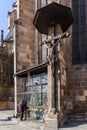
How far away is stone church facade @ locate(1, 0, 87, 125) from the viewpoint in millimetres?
14297

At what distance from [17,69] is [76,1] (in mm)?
5716

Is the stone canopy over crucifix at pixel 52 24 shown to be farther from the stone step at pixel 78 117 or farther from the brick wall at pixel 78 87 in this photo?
the brick wall at pixel 78 87

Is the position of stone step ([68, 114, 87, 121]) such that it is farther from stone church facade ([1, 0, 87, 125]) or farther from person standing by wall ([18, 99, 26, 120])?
person standing by wall ([18, 99, 26, 120])

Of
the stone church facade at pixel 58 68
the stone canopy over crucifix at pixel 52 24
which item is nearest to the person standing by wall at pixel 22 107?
the stone church facade at pixel 58 68

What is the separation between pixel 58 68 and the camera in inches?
539

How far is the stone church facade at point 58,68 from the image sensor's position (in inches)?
563

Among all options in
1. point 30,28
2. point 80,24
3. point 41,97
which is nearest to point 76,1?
point 80,24

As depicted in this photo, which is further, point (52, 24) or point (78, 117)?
point (78, 117)

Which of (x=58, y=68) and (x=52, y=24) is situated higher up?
(x=52, y=24)

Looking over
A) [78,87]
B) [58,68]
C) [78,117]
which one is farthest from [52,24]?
[78,117]

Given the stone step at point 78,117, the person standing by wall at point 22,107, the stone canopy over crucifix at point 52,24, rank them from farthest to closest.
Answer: the person standing by wall at point 22,107 < the stone step at point 78,117 < the stone canopy over crucifix at point 52,24

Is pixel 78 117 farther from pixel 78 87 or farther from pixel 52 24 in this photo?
pixel 52 24

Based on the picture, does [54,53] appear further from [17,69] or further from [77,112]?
[17,69]

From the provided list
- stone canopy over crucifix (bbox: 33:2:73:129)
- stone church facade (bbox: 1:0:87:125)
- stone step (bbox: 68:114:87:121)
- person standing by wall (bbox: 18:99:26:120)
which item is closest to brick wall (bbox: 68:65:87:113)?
stone church facade (bbox: 1:0:87:125)
